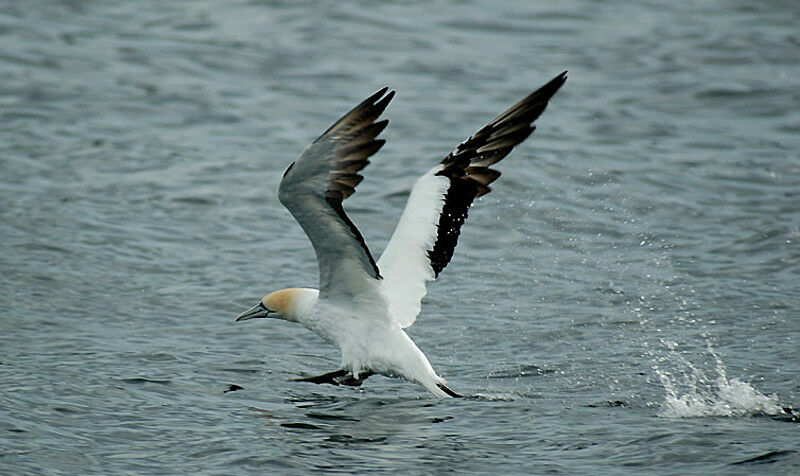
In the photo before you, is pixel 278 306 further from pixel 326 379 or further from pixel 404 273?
pixel 404 273

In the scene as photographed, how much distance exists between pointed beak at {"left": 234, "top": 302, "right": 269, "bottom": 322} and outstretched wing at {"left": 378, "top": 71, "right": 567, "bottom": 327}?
3.42 ft

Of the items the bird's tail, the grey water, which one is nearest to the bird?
the bird's tail

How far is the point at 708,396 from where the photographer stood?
8.57 metres

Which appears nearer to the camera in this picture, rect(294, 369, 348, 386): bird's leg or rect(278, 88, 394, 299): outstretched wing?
rect(278, 88, 394, 299): outstretched wing

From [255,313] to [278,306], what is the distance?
1.06ft

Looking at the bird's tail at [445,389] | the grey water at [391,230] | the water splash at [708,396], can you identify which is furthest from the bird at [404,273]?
the water splash at [708,396]

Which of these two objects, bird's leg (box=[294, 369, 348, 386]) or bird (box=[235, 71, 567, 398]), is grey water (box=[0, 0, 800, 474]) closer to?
bird's leg (box=[294, 369, 348, 386])

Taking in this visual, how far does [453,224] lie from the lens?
8906 millimetres

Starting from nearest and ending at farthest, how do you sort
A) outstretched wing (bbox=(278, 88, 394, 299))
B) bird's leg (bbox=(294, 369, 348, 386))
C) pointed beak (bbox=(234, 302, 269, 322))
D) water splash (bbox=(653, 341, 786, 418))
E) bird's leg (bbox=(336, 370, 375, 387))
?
outstretched wing (bbox=(278, 88, 394, 299)), water splash (bbox=(653, 341, 786, 418)), bird's leg (bbox=(294, 369, 348, 386)), bird's leg (bbox=(336, 370, 375, 387)), pointed beak (bbox=(234, 302, 269, 322))

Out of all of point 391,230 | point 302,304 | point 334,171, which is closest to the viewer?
point 334,171

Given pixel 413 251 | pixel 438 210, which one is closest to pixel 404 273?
pixel 413 251

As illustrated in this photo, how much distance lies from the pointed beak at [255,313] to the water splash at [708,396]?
290 cm

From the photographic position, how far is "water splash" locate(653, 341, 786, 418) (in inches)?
323

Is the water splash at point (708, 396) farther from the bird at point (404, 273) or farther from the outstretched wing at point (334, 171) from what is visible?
the outstretched wing at point (334, 171)
